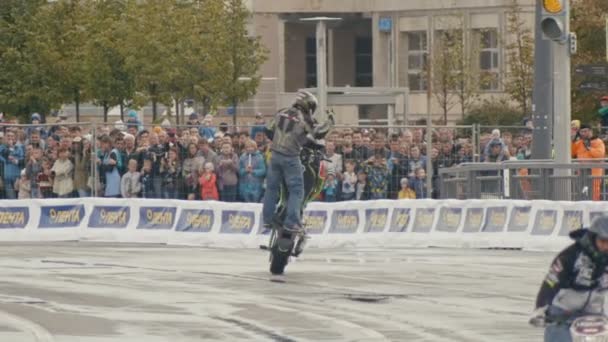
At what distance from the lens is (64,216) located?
26.5 metres

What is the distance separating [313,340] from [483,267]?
6881mm

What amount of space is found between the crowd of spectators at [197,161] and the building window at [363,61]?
4605 cm

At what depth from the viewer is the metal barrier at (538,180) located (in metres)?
24.1

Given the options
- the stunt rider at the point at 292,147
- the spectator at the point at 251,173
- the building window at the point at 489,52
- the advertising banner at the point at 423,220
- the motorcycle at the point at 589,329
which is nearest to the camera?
the motorcycle at the point at 589,329

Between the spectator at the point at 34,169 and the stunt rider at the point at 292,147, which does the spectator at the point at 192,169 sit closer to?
the spectator at the point at 34,169

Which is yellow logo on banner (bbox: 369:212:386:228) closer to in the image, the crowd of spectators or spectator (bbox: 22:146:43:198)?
the crowd of spectators

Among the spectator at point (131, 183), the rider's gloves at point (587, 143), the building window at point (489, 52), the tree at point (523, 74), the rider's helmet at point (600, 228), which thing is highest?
the building window at point (489, 52)

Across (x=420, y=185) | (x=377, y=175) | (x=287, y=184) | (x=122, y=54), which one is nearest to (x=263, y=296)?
(x=287, y=184)

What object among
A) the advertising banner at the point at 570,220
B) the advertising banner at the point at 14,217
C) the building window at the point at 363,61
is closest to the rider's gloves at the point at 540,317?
the advertising banner at the point at 570,220

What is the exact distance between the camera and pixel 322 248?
78.5 ft

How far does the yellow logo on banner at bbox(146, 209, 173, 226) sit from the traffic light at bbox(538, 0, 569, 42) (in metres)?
5.78

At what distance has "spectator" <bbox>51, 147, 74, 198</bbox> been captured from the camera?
91.1ft

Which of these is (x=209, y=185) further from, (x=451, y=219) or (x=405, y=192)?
(x=451, y=219)

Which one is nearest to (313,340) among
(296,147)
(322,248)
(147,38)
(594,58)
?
(296,147)
